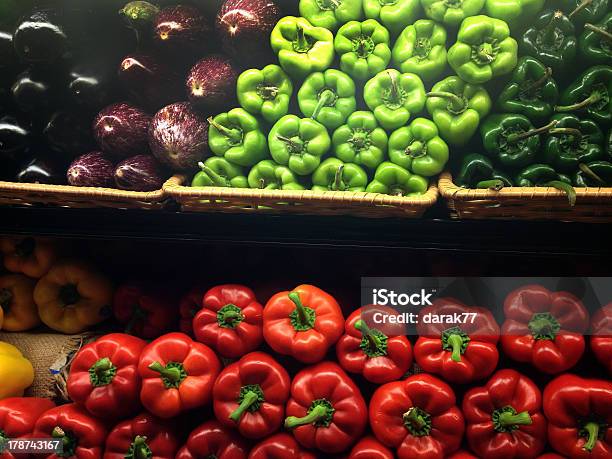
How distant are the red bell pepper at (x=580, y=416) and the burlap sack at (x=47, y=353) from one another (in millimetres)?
1391

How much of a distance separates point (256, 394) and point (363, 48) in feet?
3.09

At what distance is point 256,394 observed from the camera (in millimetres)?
1324

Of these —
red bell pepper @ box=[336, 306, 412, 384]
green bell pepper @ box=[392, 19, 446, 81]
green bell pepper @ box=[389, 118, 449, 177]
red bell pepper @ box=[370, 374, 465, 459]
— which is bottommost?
red bell pepper @ box=[370, 374, 465, 459]

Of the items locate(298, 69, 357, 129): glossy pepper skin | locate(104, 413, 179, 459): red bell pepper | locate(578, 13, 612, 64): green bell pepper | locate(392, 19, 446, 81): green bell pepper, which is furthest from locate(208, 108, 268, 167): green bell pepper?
locate(578, 13, 612, 64): green bell pepper

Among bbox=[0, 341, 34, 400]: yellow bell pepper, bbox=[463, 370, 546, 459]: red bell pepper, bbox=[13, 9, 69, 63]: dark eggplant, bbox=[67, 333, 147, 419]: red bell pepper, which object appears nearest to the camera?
bbox=[463, 370, 546, 459]: red bell pepper

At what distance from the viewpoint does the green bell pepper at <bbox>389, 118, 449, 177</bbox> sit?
1316 mm

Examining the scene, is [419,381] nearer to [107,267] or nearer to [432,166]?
[432,166]

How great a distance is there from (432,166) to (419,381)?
0.54 meters

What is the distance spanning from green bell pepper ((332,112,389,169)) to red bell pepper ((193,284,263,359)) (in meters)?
0.48

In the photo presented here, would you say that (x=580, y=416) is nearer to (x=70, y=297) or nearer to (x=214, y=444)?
(x=214, y=444)

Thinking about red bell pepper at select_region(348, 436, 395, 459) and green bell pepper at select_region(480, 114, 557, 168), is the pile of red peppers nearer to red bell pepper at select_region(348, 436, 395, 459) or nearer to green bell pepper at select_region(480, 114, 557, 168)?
red bell pepper at select_region(348, 436, 395, 459)

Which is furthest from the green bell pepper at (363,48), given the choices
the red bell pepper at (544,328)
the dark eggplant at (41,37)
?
the dark eggplant at (41,37)

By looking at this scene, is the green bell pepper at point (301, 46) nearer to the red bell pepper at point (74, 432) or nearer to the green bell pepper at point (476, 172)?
the green bell pepper at point (476, 172)

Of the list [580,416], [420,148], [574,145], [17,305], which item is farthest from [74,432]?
[574,145]
